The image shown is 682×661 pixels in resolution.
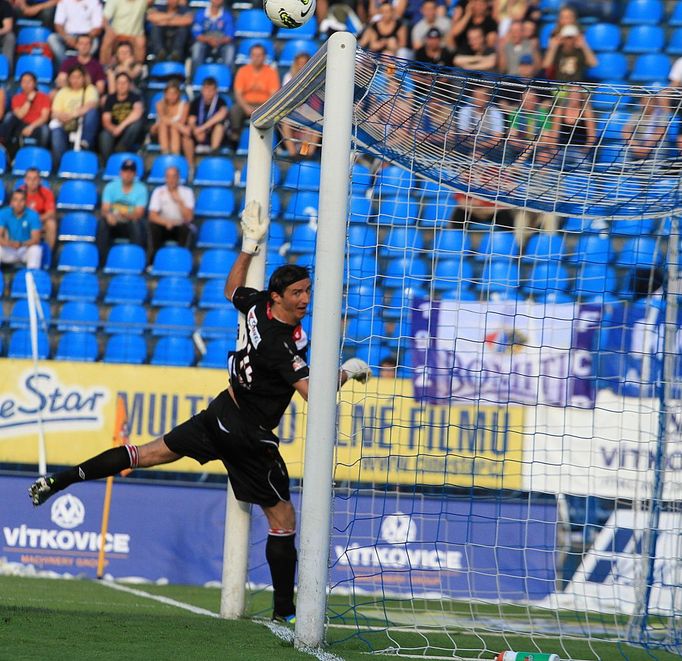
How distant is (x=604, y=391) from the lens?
8969 mm

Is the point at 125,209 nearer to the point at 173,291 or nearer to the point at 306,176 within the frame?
the point at 173,291

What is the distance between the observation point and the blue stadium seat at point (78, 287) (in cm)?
1155

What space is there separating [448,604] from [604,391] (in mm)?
2150

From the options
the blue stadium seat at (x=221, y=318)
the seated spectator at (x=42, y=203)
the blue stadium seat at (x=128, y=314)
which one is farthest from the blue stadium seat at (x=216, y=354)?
the seated spectator at (x=42, y=203)

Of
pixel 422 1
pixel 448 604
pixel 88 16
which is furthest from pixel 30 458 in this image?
pixel 422 1

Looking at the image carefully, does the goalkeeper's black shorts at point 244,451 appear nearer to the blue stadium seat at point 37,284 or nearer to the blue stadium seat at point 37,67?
the blue stadium seat at point 37,284

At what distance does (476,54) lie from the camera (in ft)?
42.8

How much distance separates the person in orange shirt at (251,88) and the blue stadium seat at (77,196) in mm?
1762

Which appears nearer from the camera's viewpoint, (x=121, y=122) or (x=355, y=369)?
(x=355, y=369)

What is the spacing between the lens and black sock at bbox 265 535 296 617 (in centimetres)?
582

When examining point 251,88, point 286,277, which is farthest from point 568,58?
point 286,277

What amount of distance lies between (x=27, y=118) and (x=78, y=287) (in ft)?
8.31

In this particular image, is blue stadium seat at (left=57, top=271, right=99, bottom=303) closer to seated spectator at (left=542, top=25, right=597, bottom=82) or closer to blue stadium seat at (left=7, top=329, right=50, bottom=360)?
blue stadium seat at (left=7, top=329, right=50, bottom=360)

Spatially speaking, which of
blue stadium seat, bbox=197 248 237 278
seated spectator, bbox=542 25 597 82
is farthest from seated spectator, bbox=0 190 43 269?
seated spectator, bbox=542 25 597 82
